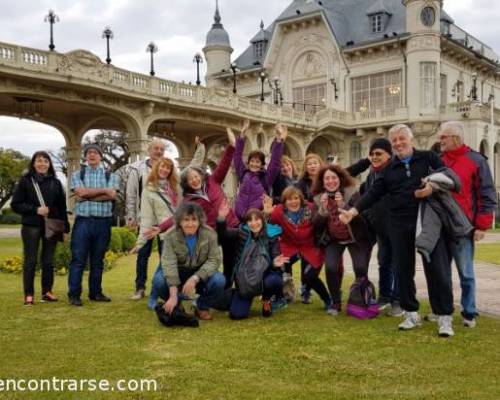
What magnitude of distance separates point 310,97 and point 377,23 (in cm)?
642

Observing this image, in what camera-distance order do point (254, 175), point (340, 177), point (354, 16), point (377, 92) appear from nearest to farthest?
1. point (340, 177)
2. point (254, 175)
3. point (377, 92)
4. point (354, 16)

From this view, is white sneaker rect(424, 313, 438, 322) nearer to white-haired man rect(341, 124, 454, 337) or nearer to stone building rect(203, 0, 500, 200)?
white-haired man rect(341, 124, 454, 337)

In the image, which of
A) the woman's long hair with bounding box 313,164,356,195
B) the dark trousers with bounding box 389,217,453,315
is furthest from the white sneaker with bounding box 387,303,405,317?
the woman's long hair with bounding box 313,164,356,195

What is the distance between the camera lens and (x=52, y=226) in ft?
24.9

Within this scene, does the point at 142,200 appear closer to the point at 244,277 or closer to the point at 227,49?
the point at 244,277

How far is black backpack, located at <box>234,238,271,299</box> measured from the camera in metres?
6.57

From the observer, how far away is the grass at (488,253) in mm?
13672

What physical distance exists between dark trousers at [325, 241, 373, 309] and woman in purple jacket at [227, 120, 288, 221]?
115cm

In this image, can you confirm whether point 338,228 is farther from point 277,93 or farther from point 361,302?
point 277,93

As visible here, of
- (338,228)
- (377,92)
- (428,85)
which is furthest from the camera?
(377,92)

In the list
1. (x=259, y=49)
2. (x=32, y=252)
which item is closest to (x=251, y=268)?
(x=32, y=252)

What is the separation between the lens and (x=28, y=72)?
62.7ft

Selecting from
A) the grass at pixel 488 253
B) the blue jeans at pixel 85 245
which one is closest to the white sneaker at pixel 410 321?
the blue jeans at pixel 85 245

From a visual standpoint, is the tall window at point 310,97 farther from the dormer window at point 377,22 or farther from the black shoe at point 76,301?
the black shoe at point 76,301
